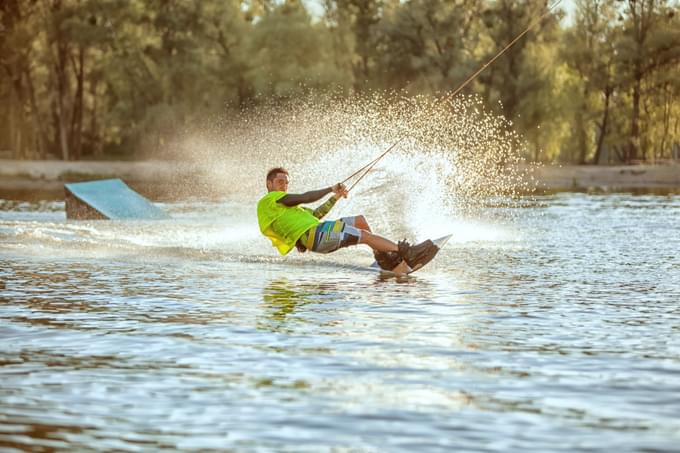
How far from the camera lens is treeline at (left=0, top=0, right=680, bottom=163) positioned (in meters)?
67.8

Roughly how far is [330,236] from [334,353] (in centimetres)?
604

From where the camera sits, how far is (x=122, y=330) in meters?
10.4

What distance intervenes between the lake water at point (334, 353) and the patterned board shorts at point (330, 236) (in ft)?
1.34

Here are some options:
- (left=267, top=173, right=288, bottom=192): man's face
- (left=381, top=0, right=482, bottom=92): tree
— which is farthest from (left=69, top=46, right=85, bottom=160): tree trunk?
(left=267, top=173, right=288, bottom=192): man's face

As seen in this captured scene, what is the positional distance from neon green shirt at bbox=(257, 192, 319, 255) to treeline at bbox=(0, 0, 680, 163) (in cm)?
5265

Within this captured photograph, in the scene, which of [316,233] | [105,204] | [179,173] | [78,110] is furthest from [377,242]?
[78,110]

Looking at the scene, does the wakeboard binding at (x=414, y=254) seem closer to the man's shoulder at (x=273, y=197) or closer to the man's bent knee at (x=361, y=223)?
the man's bent knee at (x=361, y=223)

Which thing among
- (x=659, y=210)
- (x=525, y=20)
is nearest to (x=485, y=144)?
(x=525, y=20)

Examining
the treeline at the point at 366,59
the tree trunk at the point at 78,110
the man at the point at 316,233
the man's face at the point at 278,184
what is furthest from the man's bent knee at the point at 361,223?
the tree trunk at the point at 78,110

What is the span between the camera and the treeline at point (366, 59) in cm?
6775

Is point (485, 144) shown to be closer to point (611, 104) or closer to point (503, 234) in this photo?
point (611, 104)

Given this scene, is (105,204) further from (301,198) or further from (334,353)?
(334,353)

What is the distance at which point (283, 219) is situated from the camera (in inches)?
602

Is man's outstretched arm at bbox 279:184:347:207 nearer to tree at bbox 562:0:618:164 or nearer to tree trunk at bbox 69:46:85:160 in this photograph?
tree at bbox 562:0:618:164
